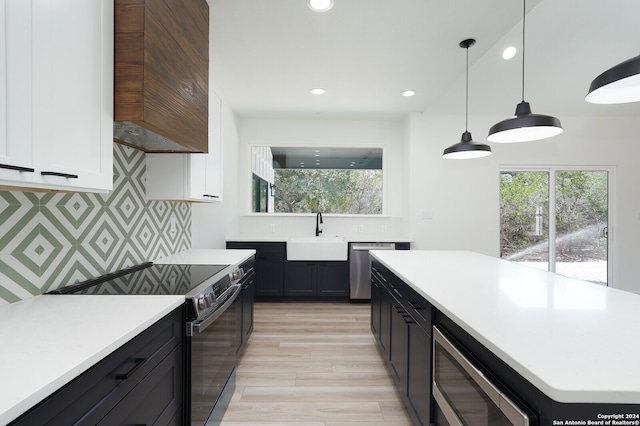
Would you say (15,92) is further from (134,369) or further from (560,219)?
(560,219)

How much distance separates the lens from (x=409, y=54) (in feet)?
8.62

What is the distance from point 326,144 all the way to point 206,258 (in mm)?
2798

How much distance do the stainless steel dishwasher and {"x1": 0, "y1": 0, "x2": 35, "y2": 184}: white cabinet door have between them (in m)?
3.44

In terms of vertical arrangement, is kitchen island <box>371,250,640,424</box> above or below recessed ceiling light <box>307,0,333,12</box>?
below

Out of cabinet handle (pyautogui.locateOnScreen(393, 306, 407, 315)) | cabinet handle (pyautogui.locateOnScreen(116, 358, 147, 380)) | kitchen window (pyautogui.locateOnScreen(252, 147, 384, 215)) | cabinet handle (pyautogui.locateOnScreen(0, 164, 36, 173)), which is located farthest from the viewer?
kitchen window (pyautogui.locateOnScreen(252, 147, 384, 215))

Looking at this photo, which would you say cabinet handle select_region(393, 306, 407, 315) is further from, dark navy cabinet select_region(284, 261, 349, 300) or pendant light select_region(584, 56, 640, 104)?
dark navy cabinet select_region(284, 261, 349, 300)

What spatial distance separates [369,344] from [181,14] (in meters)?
2.81

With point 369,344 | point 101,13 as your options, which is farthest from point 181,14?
point 369,344

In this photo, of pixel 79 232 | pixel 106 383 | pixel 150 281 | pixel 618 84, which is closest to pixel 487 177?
pixel 618 84

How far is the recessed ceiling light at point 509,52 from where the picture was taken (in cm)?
321

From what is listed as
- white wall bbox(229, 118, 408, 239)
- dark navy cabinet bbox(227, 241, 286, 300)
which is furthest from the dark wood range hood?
white wall bbox(229, 118, 408, 239)

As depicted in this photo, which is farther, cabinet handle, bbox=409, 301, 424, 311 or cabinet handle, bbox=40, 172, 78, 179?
cabinet handle, bbox=409, 301, 424, 311

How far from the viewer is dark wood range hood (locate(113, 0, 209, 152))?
1271 millimetres

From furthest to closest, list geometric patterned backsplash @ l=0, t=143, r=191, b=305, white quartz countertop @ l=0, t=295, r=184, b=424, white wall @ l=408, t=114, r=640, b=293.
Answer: white wall @ l=408, t=114, r=640, b=293 → geometric patterned backsplash @ l=0, t=143, r=191, b=305 → white quartz countertop @ l=0, t=295, r=184, b=424
